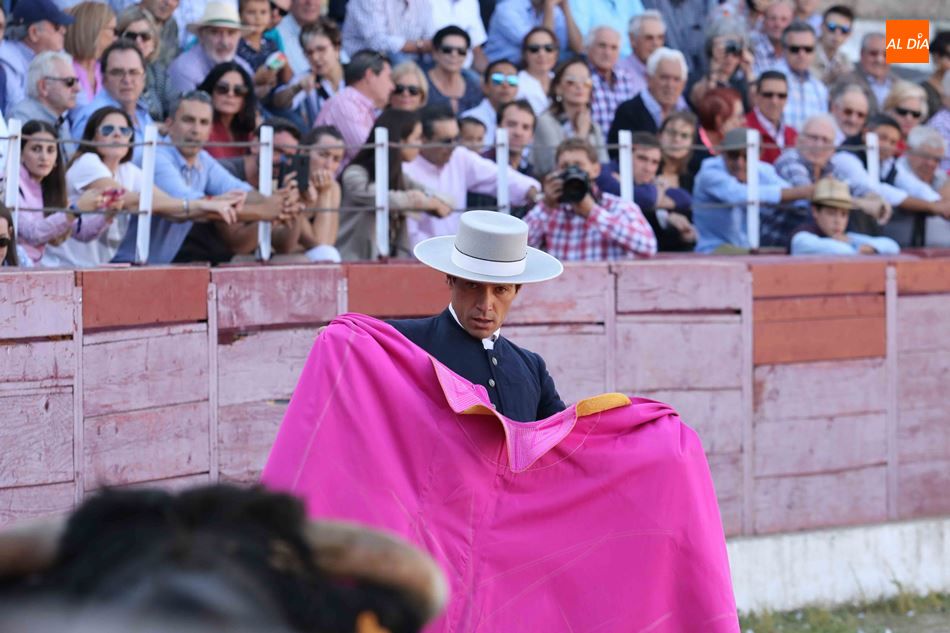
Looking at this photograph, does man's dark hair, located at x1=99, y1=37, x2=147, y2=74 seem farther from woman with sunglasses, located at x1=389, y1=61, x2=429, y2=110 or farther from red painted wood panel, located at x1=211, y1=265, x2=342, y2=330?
woman with sunglasses, located at x1=389, y1=61, x2=429, y2=110

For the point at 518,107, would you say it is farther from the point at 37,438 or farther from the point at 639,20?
the point at 37,438

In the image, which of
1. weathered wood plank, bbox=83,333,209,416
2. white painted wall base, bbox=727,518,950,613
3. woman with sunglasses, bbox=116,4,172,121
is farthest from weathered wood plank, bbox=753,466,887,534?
woman with sunglasses, bbox=116,4,172,121

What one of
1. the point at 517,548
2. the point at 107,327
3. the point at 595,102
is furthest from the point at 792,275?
the point at 517,548

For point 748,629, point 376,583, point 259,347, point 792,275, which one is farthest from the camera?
point 792,275

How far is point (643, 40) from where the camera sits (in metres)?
8.84

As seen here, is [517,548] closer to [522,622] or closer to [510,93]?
[522,622]

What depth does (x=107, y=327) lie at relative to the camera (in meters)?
5.62

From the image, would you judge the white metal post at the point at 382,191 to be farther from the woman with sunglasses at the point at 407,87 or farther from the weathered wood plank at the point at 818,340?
the weathered wood plank at the point at 818,340

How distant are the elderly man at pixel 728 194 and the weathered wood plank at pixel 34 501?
3.92 metres

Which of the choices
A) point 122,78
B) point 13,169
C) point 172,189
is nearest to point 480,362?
point 13,169

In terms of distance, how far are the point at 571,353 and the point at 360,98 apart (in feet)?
5.49

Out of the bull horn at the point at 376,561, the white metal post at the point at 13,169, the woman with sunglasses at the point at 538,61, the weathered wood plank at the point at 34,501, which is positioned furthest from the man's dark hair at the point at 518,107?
the bull horn at the point at 376,561

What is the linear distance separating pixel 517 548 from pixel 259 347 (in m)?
2.64

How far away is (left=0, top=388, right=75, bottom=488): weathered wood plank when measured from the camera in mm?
5266
